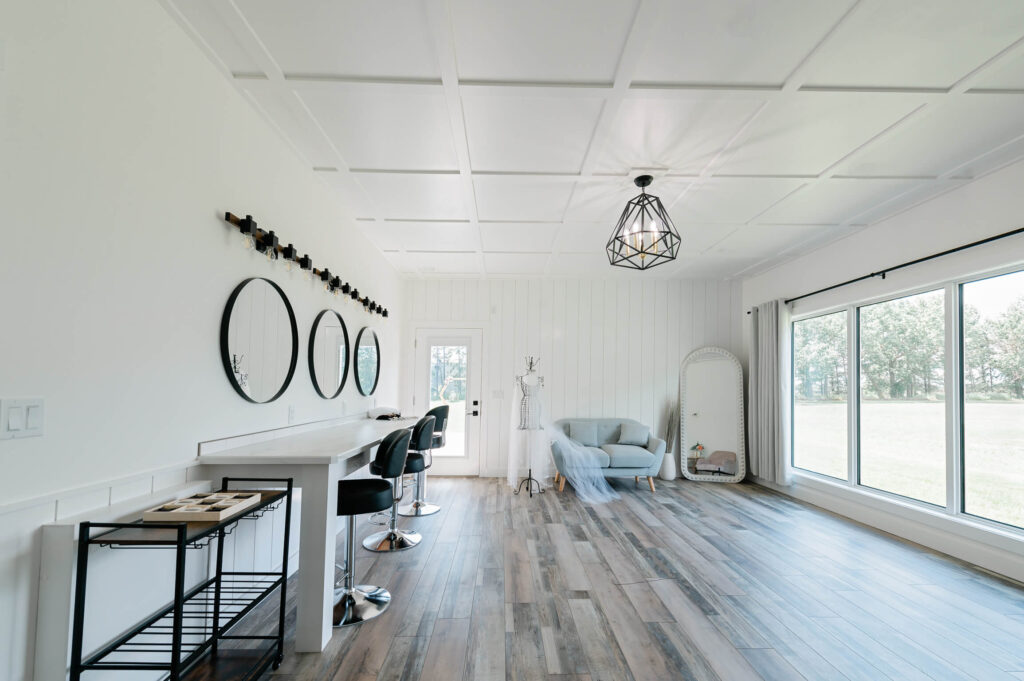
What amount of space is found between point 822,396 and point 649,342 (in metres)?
2.20

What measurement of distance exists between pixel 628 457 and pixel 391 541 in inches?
121

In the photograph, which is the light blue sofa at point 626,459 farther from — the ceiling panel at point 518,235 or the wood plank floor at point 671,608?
the ceiling panel at point 518,235

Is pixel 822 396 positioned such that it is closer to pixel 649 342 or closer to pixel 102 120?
pixel 649 342

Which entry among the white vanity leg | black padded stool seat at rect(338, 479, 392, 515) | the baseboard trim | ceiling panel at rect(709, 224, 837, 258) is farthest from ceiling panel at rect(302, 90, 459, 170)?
the baseboard trim

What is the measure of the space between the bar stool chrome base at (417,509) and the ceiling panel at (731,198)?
358 centimetres

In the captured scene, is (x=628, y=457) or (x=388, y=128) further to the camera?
(x=628, y=457)

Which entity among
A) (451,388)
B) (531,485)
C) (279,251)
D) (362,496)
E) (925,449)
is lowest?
(531,485)

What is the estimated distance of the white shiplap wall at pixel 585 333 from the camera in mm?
6805

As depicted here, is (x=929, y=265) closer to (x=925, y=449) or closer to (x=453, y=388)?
(x=925, y=449)

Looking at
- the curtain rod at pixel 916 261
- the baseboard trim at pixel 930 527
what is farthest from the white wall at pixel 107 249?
the baseboard trim at pixel 930 527

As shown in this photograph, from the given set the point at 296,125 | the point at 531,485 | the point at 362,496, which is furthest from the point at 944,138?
the point at 531,485

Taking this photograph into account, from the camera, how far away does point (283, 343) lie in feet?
10.3

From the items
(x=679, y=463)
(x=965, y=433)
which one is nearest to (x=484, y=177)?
(x=965, y=433)

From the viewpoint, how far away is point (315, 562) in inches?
92.3
